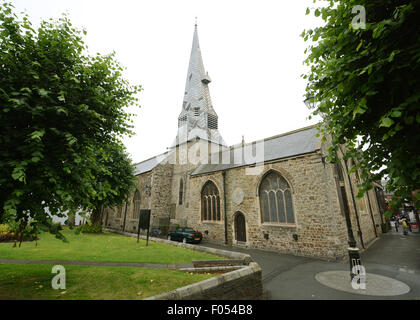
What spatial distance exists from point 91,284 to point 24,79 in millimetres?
5457

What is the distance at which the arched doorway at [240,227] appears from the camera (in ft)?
48.1

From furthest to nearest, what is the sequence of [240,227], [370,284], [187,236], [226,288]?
[187,236] → [240,227] → [370,284] → [226,288]

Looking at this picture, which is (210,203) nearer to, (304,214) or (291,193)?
(291,193)

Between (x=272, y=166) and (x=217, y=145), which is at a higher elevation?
(x=217, y=145)

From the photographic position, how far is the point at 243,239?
47.8 ft

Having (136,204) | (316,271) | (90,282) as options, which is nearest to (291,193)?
(316,271)

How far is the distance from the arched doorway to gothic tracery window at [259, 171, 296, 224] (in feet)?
6.28

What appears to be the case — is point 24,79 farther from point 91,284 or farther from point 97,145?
point 91,284

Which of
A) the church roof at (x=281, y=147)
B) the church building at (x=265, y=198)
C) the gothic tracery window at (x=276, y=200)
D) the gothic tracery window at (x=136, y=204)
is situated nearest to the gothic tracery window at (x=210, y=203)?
the church building at (x=265, y=198)

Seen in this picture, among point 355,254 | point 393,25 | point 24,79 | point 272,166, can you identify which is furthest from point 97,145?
point 272,166

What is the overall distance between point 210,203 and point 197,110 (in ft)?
57.1

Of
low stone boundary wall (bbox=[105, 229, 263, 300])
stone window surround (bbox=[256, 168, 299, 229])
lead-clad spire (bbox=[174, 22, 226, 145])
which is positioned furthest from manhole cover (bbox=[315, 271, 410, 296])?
lead-clad spire (bbox=[174, 22, 226, 145])

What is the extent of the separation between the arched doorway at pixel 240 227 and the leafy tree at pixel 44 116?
12.2 m

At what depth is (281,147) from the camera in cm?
1478
